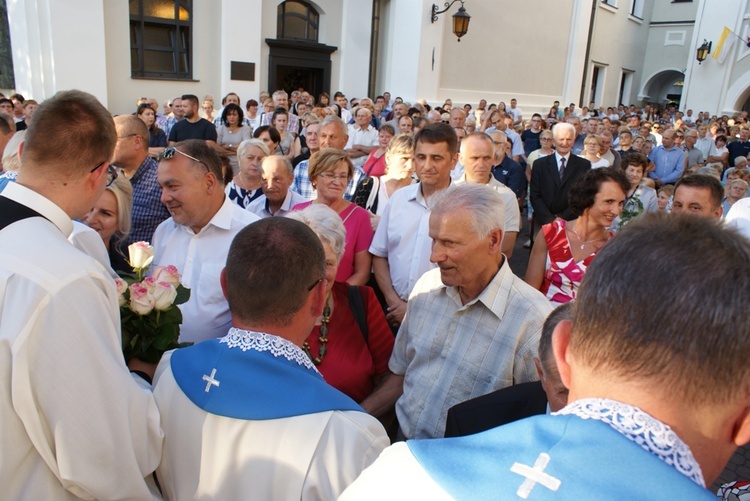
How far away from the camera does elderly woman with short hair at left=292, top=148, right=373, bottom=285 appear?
403 cm

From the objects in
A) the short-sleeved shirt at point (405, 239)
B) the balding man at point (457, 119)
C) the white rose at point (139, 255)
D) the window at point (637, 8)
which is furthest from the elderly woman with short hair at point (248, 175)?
the window at point (637, 8)

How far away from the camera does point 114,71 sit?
12.9m

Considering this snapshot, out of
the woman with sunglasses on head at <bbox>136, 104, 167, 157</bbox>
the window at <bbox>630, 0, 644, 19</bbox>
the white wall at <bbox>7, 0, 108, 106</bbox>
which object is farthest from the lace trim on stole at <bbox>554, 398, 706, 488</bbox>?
the window at <bbox>630, 0, 644, 19</bbox>

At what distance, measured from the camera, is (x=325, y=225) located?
8.97ft

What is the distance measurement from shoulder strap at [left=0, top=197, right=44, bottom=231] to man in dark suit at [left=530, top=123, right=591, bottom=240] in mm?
6144

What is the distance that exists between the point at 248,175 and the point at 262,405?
4.10 meters

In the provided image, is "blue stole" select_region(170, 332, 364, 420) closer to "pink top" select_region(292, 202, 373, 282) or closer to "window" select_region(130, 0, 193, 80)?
"pink top" select_region(292, 202, 373, 282)

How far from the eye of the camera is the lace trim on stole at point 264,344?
157 centimetres

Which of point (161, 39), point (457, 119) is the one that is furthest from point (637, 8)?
point (161, 39)

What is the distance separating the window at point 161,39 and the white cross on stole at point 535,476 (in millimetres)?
14488

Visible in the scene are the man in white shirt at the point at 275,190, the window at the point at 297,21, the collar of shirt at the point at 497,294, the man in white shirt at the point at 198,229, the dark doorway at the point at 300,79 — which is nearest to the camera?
the collar of shirt at the point at 497,294

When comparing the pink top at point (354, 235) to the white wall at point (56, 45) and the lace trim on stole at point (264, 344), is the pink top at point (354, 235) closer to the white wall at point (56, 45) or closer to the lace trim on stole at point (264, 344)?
the lace trim on stole at point (264, 344)

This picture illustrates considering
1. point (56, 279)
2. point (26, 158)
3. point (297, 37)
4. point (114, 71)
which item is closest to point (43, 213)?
point (26, 158)

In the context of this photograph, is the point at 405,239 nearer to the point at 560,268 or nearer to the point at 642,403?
the point at 560,268
